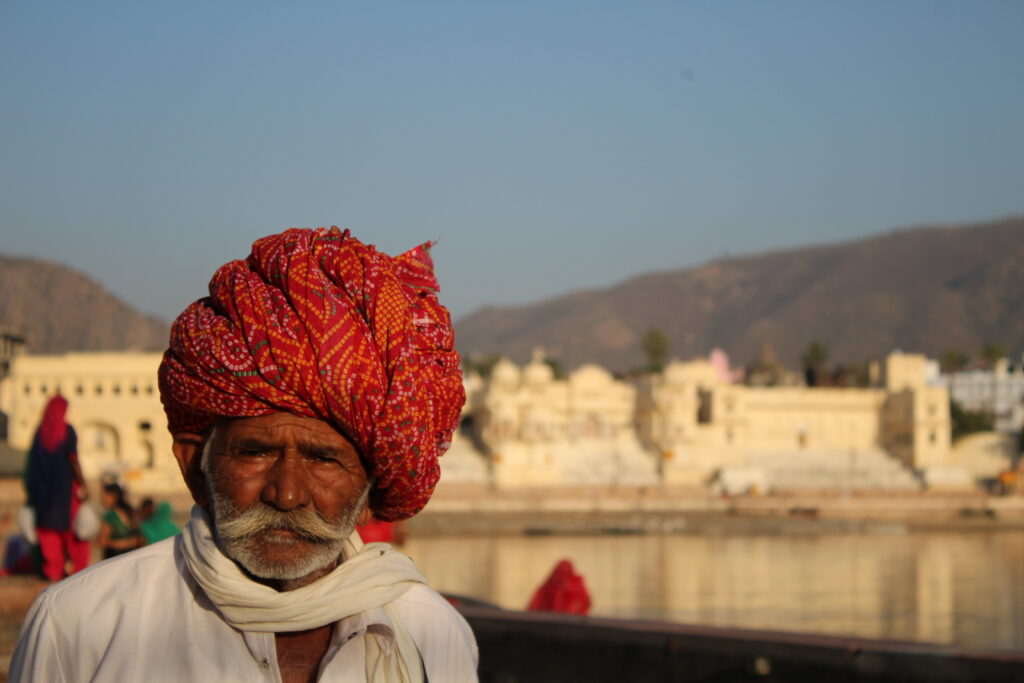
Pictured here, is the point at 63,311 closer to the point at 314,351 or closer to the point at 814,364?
the point at 814,364

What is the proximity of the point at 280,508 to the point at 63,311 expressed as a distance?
57.9m

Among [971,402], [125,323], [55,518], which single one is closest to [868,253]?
[971,402]

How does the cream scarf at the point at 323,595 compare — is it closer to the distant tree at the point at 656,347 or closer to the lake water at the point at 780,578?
the lake water at the point at 780,578

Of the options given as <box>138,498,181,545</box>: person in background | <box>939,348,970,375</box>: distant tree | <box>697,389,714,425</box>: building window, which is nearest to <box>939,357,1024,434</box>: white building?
<box>939,348,970,375</box>: distant tree

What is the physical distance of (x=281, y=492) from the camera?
5.33ft

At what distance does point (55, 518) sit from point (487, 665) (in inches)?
75.4

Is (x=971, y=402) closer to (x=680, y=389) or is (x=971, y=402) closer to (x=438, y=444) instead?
(x=680, y=389)

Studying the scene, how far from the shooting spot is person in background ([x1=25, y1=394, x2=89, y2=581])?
539 centimetres

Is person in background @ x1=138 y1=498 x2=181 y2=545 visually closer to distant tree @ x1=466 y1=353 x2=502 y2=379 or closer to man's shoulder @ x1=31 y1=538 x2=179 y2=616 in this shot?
man's shoulder @ x1=31 y1=538 x2=179 y2=616

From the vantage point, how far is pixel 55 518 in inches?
214

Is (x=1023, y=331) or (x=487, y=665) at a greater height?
(x=1023, y=331)

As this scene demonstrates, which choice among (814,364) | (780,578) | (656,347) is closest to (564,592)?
(780,578)

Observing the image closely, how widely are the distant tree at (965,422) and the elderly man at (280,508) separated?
2139 inches

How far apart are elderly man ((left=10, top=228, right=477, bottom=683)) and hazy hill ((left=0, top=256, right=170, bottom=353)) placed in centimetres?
4996
